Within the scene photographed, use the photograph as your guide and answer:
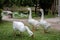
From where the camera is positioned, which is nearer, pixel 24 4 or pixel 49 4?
pixel 49 4

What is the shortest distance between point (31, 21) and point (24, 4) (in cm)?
1176

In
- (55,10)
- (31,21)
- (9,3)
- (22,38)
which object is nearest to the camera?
(22,38)

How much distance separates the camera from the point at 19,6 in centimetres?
2098

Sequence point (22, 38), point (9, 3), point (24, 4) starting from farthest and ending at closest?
point (9, 3) < point (24, 4) < point (22, 38)

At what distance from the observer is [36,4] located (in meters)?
19.1

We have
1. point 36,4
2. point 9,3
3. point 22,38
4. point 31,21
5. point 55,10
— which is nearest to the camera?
point 22,38

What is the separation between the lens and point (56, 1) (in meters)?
18.6

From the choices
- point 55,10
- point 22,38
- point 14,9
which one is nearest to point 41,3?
point 55,10

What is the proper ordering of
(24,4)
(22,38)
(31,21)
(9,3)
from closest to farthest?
1. (22,38)
2. (31,21)
3. (24,4)
4. (9,3)

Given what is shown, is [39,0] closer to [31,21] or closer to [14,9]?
[14,9]

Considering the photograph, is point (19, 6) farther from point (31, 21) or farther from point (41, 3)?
point (31, 21)

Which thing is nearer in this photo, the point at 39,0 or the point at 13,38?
the point at 13,38

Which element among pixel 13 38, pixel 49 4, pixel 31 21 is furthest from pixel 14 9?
pixel 13 38

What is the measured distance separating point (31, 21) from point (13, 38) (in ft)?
5.14
